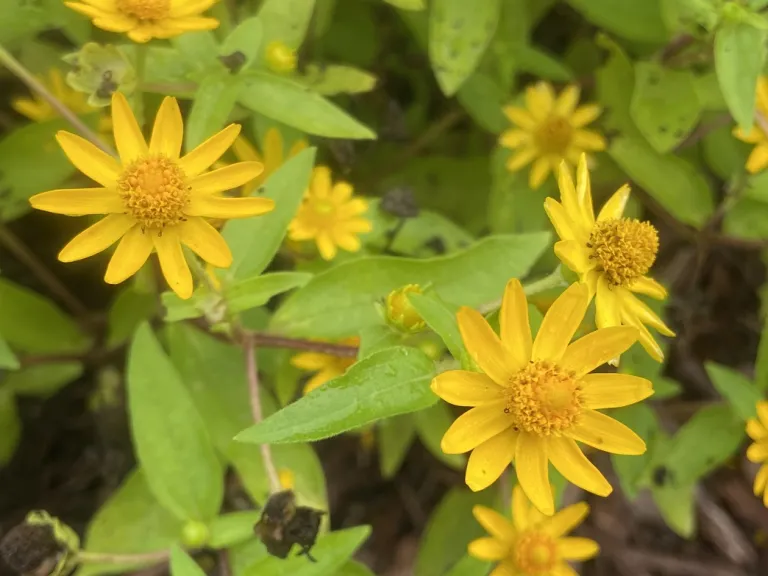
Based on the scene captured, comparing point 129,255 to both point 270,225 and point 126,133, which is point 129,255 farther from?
point 270,225

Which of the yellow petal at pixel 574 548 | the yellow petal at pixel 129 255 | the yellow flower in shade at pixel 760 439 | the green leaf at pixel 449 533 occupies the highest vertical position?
the yellow petal at pixel 129 255

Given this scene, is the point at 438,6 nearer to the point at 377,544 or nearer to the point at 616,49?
the point at 616,49

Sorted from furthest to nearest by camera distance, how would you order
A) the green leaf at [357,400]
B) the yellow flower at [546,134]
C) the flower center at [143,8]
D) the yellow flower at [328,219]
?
1. the yellow flower at [546,134]
2. the yellow flower at [328,219]
3. the flower center at [143,8]
4. the green leaf at [357,400]

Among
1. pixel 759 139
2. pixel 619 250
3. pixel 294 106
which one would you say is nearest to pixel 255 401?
pixel 294 106

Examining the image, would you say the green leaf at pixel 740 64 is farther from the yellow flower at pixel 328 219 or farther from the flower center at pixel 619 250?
the yellow flower at pixel 328 219

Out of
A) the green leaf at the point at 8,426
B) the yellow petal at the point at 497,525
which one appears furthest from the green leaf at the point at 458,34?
the green leaf at the point at 8,426
